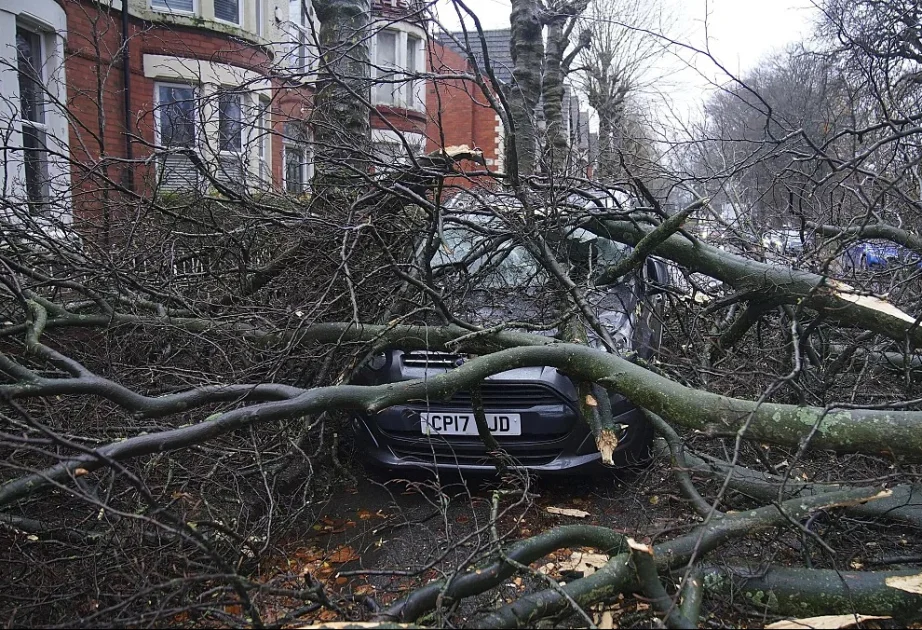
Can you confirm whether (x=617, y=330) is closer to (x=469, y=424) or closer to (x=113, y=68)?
(x=469, y=424)

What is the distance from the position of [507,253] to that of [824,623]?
9.49ft

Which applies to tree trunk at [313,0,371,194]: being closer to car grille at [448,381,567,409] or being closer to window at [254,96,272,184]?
window at [254,96,272,184]

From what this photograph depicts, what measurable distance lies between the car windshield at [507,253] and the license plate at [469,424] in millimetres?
1024

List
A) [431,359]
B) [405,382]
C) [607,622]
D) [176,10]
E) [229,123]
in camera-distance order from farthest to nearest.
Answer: [176,10] → [229,123] → [431,359] → [405,382] → [607,622]

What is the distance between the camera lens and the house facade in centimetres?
534

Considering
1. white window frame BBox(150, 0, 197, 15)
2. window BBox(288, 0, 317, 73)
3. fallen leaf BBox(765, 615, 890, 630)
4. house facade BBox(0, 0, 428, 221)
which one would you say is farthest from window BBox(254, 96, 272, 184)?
white window frame BBox(150, 0, 197, 15)

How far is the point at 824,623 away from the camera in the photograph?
2.37m

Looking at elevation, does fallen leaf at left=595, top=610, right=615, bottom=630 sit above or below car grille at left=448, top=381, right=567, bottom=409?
below

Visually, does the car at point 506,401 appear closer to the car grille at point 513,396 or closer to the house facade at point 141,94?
the car grille at point 513,396

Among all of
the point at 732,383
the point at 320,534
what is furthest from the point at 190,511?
the point at 732,383

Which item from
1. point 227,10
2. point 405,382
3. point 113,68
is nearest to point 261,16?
point 227,10

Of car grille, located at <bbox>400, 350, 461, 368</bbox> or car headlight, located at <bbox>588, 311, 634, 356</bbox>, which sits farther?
car headlight, located at <bbox>588, 311, 634, 356</bbox>

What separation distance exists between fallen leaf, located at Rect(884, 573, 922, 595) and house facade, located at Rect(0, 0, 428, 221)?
131 inches

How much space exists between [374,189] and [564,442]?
196 centimetres
